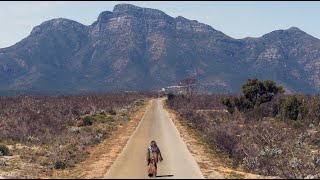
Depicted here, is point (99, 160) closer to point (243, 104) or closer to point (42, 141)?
point (42, 141)

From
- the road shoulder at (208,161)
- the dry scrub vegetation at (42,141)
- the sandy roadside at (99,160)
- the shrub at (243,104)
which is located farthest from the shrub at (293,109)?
the sandy roadside at (99,160)

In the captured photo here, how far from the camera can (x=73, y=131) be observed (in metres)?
36.2

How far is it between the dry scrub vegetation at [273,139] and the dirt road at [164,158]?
267cm

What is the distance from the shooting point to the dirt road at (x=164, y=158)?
20.2 m

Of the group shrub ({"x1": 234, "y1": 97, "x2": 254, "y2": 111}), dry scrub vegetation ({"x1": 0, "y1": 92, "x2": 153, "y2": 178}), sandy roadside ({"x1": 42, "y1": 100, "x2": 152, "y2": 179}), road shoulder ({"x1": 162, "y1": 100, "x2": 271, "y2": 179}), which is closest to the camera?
road shoulder ({"x1": 162, "y1": 100, "x2": 271, "y2": 179})

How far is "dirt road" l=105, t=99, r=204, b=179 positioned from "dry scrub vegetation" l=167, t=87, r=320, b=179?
105 inches

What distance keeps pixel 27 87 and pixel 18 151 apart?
17408 cm

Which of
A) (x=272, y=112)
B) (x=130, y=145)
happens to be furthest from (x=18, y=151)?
(x=272, y=112)

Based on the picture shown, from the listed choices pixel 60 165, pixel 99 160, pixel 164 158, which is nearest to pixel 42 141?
pixel 99 160

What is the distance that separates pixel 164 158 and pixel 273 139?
11.8 meters

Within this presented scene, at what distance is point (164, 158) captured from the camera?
24.2m

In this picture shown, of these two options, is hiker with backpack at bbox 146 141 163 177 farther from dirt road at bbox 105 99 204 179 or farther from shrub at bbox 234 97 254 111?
shrub at bbox 234 97 254 111

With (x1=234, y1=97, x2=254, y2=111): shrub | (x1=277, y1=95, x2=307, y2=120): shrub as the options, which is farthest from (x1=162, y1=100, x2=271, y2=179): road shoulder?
(x1=234, y1=97, x2=254, y2=111): shrub

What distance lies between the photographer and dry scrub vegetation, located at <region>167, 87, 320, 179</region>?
24066 millimetres
